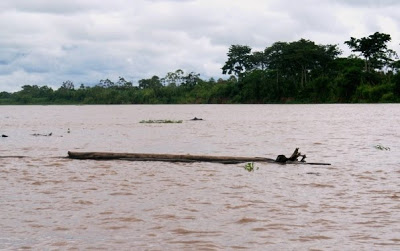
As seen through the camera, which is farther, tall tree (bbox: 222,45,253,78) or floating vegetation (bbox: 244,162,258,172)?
tall tree (bbox: 222,45,253,78)

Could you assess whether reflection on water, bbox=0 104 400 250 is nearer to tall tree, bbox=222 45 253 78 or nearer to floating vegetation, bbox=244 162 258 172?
floating vegetation, bbox=244 162 258 172

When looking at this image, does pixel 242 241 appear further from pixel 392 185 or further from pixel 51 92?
pixel 51 92

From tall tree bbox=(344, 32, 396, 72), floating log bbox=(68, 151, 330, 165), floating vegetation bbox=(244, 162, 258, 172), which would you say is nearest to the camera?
floating vegetation bbox=(244, 162, 258, 172)

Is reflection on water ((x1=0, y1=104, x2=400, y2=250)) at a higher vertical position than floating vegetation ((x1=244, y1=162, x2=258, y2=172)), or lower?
lower

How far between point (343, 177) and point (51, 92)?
17649 cm

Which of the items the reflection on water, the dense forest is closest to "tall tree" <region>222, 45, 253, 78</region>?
the dense forest

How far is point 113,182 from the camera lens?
13.8 m

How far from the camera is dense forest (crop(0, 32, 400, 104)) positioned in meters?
99.0

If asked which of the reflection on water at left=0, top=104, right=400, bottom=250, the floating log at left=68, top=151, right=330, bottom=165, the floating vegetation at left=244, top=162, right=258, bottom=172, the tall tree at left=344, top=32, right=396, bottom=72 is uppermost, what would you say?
the tall tree at left=344, top=32, right=396, bottom=72

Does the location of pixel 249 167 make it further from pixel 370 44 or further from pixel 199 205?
pixel 370 44

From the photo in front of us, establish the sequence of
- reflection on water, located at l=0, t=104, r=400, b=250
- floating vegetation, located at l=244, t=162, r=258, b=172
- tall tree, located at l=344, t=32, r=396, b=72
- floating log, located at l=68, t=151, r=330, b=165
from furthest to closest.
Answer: tall tree, located at l=344, t=32, r=396, b=72 < floating log, located at l=68, t=151, r=330, b=165 < floating vegetation, located at l=244, t=162, r=258, b=172 < reflection on water, located at l=0, t=104, r=400, b=250

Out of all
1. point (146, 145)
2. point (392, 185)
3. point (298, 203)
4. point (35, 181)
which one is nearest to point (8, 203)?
point (35, 181)

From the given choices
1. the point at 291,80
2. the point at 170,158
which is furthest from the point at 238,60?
the point at 170,158

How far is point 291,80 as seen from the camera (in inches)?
4722
